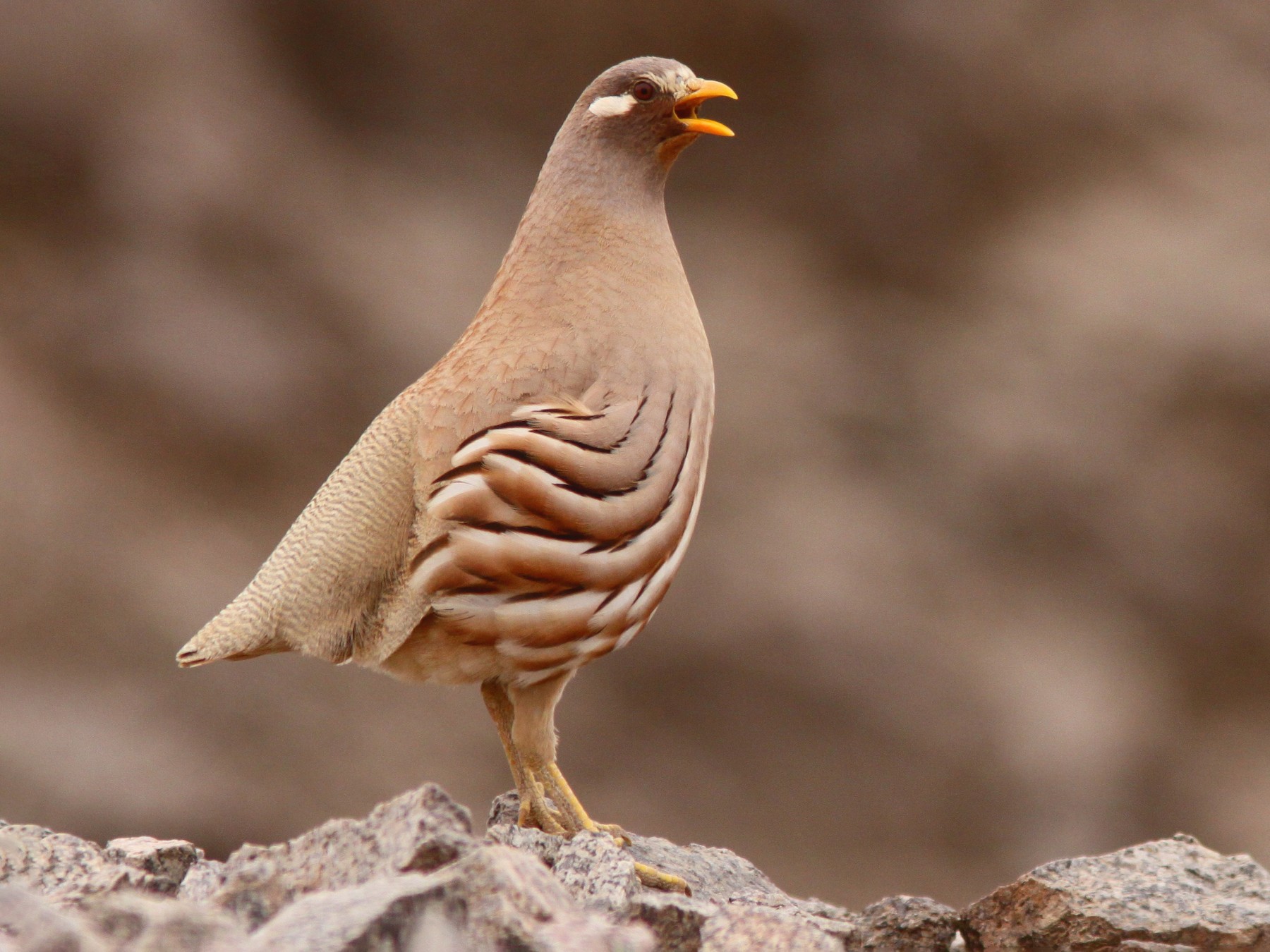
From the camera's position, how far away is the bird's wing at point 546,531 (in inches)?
111

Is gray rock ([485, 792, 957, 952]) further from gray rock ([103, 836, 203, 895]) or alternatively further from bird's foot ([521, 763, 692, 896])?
gray rock ([103, 836, 203, 895])

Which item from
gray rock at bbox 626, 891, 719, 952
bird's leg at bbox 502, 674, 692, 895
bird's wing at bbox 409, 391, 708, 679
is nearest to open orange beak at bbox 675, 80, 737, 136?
Result: bird's wing at bbox 409, 391, 708, 679

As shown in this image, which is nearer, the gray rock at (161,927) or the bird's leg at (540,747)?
the gray rock at (161,927)

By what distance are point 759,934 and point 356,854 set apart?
2.23ft

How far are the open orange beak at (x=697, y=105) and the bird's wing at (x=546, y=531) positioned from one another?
0.70m

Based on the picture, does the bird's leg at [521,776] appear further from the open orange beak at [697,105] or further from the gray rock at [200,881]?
the open orange beak at [697,105]

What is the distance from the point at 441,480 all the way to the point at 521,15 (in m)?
5.86

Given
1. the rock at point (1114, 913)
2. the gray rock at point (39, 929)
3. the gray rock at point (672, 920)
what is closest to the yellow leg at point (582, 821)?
the gray rock at point (672, 920)

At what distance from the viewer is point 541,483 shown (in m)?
2.82

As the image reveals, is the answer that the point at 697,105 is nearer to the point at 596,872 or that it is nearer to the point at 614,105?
the point at 614,105

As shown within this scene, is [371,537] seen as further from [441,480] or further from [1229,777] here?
[1229,777]

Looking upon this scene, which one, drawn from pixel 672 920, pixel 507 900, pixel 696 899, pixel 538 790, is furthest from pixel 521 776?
pixel 507 900

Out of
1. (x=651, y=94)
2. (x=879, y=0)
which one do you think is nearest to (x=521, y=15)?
(x=879, y=0)

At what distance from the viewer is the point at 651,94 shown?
10.3ft
